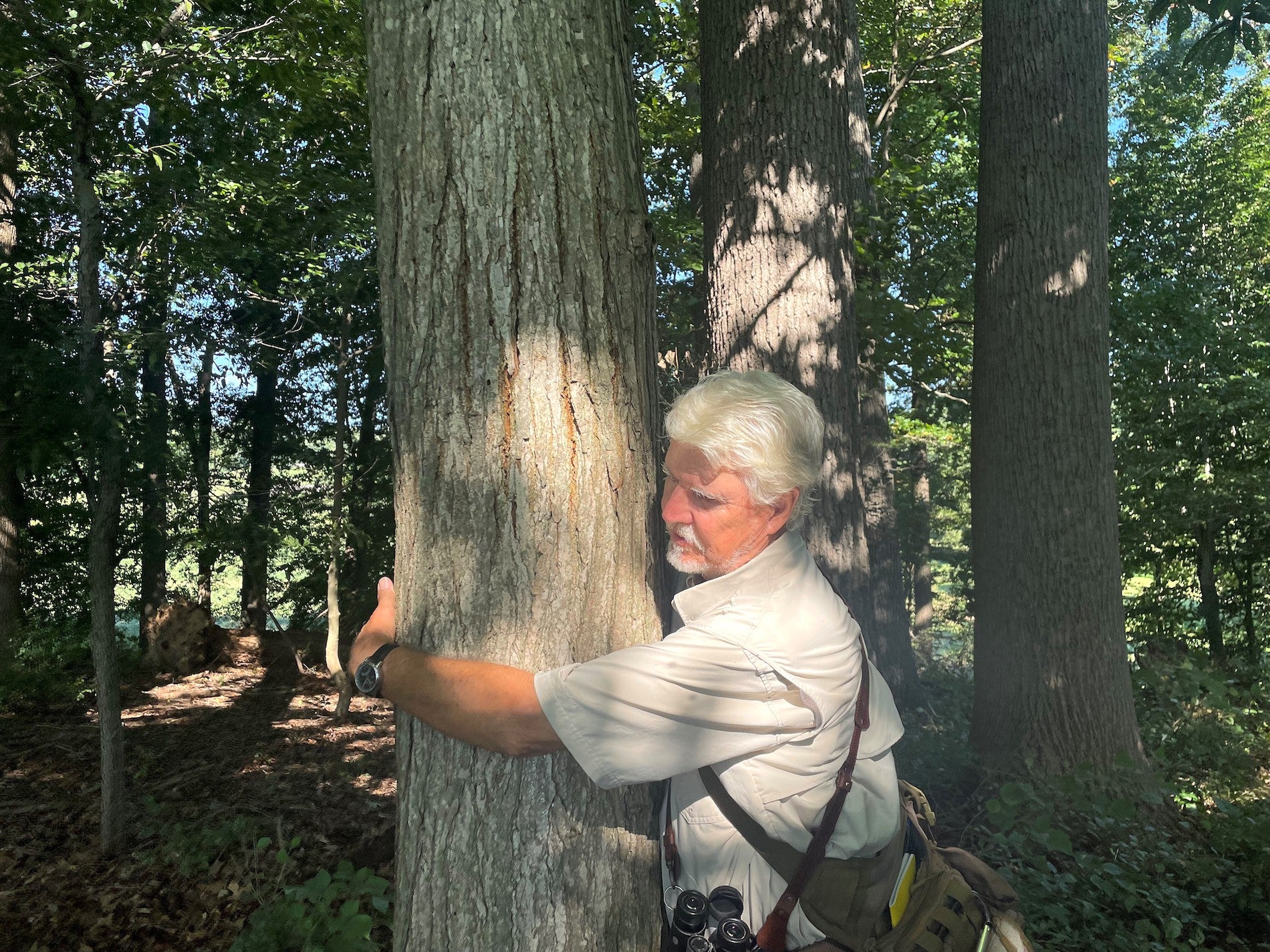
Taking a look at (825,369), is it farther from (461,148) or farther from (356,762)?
(356,762)

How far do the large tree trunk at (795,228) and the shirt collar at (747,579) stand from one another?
7.03 ft

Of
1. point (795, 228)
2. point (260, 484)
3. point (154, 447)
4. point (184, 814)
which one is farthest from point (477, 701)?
point (260, 484)

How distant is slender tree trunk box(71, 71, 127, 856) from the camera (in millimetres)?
5320

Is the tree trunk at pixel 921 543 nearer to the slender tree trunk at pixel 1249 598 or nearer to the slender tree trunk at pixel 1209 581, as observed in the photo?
the slender tree trunk at pixel 1209 581

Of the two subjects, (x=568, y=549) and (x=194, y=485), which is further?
(x=194, y=485)

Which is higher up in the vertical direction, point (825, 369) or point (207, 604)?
point (825, 369)

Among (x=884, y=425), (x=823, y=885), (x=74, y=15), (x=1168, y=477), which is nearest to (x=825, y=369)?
(x=823, y=885)

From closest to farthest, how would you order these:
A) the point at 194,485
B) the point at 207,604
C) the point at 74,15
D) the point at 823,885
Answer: the point at 823,885 < the point at 74,15 < the point at 194,485 < the point at 207,604

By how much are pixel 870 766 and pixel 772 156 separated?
3081 millimetres

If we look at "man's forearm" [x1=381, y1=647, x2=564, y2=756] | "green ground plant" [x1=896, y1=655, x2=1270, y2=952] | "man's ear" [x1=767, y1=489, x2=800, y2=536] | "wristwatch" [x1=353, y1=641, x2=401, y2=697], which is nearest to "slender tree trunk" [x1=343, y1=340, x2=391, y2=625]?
"green ground plant" [x1=896, y1=655, x2=1270, y2=952]

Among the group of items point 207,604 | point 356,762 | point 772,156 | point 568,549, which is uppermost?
point 772,156

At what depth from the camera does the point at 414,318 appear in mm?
1848

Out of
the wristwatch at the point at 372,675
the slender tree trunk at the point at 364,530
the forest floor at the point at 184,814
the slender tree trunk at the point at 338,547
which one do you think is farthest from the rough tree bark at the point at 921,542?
the wristwatch at the point at 372,675

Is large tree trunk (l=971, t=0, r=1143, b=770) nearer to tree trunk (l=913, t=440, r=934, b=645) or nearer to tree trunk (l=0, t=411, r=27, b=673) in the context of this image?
tree trunk (l=0, t=411, r=27, b=673)
